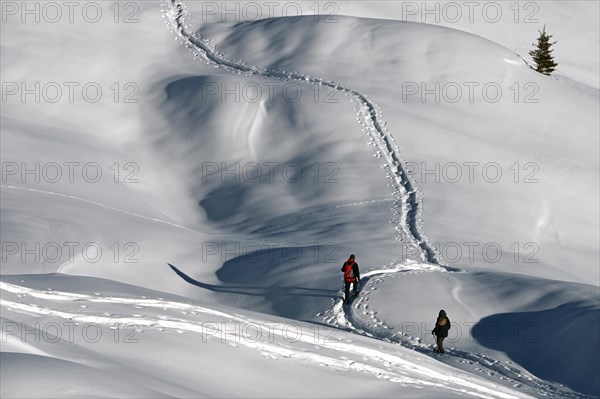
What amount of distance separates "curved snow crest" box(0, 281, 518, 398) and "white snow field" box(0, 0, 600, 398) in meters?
0.06

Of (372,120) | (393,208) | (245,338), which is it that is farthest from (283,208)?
(245,338)

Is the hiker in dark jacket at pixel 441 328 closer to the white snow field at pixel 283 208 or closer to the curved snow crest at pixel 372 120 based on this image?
the white snow field at pixel 283 208

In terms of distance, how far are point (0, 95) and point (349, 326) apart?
1761 centimetres

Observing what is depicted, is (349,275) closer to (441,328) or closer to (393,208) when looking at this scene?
(441,328)

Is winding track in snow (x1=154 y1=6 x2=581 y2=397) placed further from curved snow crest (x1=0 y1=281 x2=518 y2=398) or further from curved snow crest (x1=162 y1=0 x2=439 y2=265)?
curved snow crest (x1=0 y1=281 x2=518 y2=398)

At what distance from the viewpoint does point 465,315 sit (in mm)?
18031

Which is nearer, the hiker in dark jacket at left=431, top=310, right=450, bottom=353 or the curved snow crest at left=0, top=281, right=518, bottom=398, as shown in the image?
the curved snow crest at left=0, top=281, right=518, bottom=398

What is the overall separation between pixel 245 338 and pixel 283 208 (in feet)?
42.0

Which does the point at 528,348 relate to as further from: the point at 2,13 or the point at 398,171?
the point at 2,13

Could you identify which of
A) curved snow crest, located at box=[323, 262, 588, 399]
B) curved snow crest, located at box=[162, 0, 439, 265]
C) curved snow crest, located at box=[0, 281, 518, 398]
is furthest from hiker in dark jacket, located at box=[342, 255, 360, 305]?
curved snow crest, located at box=[0, 281, 518, 398]

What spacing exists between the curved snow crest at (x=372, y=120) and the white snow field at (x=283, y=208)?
9cm

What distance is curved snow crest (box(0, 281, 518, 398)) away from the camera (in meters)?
12.1

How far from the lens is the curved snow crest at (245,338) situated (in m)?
12.1

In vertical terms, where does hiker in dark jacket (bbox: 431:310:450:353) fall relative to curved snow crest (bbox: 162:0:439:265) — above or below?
below
